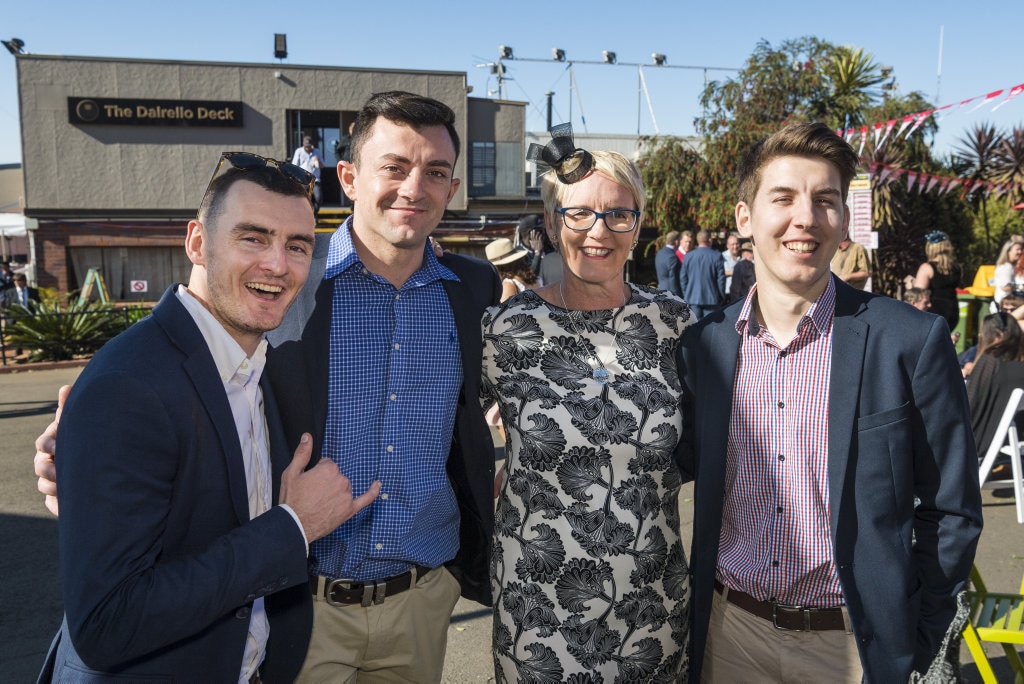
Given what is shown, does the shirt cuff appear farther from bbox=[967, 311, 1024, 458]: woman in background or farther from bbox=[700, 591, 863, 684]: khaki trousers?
bbox=[967, 311, 1024, 458]: woman in background

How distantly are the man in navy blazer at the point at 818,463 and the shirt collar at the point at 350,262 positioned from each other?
913 mm

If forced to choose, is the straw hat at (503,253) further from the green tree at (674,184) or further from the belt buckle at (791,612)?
the green tree at (674,184)

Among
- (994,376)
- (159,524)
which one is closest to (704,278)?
(994,376)

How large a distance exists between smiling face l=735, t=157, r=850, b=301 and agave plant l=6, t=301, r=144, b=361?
518 inches

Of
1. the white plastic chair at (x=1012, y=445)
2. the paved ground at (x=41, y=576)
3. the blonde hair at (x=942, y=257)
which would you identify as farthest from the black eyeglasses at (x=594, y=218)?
the blonde hair at (x=942, y=257)

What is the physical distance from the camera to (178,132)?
74.1ft

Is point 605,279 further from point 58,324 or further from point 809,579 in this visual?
point 58,324

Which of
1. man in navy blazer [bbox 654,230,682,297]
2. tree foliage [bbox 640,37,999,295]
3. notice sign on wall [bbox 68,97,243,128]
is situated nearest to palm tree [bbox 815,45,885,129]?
tree foliage [bbox 640,37,999,295]

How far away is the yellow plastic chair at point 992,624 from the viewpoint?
244cm

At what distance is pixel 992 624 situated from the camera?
2.66m

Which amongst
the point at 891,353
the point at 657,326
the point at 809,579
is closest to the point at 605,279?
the point at 657,326

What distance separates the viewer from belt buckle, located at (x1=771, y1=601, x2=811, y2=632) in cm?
209

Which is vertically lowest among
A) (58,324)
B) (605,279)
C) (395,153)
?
(58,324)

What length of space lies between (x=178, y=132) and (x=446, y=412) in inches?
919
